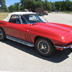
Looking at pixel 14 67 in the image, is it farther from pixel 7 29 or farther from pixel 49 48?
pixel 7 29

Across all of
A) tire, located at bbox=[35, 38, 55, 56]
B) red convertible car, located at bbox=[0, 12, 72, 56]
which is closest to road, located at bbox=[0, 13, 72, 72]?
tire, located at bbox=[35, 38, 55, 56]

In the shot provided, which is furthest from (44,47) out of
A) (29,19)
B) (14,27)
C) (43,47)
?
(14,27)

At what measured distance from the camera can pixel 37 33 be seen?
3.55 meters

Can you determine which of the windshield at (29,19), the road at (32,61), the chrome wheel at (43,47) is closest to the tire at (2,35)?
the road at (32,61)

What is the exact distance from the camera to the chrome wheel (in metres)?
3.44

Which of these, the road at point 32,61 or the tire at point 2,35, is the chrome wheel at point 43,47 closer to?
the road at point 32,61

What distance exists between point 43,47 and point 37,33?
20.6 inches

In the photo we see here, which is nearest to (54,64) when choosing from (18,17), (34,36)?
(34,36)

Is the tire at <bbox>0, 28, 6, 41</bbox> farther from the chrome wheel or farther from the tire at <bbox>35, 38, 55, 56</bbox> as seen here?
the chrome wheel

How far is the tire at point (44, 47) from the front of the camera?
10.9ft

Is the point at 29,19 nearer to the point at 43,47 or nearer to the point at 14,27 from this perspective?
the point at 14,27

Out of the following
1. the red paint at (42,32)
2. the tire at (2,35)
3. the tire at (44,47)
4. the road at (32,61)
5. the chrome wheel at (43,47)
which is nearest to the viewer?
the road at (32,61)

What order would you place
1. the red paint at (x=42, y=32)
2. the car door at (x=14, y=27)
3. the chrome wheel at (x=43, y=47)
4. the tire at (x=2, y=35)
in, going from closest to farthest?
the red paint at (x=42, y=32)
the chrome wheel at (x=43, y=47)
the car door at (x=14, y=27)
the tire at (x=2, y=35)

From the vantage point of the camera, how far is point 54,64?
3.15m
